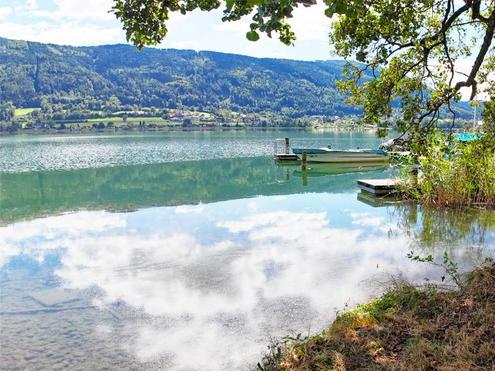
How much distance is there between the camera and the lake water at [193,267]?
788 centimetres

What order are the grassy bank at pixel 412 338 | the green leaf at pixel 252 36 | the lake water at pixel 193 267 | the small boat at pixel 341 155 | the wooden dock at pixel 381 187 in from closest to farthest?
the green leaf at pixel 252 36, the grassy bank at pixel 412 338, the lake water at pixel 193 267, the wooden dock at pixel 381 187, the small boat at pixel 341 155

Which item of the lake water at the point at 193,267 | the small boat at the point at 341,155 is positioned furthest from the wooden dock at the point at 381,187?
the small boat at the point at 341,155

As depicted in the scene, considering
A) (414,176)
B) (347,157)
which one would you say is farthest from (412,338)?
(347,157)

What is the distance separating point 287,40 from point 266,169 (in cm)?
3246

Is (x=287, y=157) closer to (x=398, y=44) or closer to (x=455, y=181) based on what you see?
(x=455, y=181)

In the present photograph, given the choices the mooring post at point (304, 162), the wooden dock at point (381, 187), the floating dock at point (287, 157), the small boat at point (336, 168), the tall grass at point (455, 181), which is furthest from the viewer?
the floating dock at point (287, 157)

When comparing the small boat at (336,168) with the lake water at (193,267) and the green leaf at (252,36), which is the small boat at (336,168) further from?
the green leaf at (252,36)

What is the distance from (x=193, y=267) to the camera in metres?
12.0

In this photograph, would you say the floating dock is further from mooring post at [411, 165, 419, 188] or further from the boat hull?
mooring post at [411, 165, 419, 188]

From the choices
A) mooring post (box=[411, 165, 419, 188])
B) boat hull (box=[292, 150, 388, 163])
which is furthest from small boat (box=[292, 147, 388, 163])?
mooring post (box=[411, 165, 419, 188])

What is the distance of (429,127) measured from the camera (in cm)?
971

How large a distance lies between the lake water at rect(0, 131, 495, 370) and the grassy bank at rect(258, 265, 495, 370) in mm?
1044

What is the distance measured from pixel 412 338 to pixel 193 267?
6.90m

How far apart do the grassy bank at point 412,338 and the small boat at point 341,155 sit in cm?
3542
